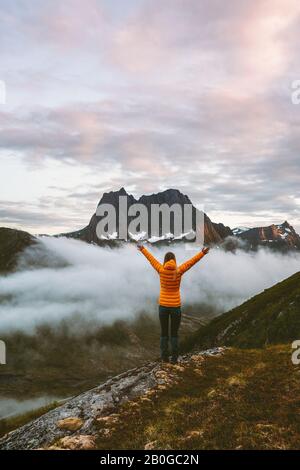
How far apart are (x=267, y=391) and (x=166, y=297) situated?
7.00 meters

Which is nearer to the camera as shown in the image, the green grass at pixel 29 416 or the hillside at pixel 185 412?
the hillside at pixel 185 412

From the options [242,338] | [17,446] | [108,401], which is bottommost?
[242,338]

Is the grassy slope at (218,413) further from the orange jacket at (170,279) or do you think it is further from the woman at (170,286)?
the orange jacket at (170,279)

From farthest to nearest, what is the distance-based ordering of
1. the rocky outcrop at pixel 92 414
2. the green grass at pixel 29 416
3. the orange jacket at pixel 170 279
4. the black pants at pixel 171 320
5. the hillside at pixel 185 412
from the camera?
the green grass at pixel 29 416
the black pants at pixel 171 320
the orange jacket at pixel 170 279
the rocky outcrop at pixel 92 414
the hillside at pixel 185 412

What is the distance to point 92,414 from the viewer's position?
19375 millimetres

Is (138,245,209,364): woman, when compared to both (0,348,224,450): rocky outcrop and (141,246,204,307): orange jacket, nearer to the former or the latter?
(141,246,204,307): orange jacket

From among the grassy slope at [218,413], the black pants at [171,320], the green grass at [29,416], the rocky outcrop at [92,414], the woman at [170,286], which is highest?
the woman at [170,286]

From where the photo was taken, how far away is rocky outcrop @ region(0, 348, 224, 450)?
1697cm

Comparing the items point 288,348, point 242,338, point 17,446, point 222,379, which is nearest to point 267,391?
point 222,379

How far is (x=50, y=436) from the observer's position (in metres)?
18.1

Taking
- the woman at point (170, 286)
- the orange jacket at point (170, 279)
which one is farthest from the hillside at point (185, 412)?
the orange jacket at point (170, 279)

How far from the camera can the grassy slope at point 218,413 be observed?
1497cm

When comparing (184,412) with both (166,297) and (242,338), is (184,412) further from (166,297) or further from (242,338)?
(242,338)

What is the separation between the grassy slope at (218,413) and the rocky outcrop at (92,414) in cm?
46
